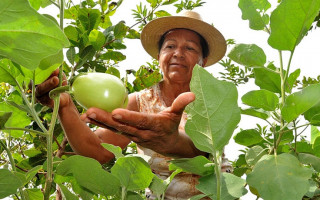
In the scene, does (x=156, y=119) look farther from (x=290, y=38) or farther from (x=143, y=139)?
(x=290, y=38)

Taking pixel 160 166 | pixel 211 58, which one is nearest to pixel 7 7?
pixel 160 166

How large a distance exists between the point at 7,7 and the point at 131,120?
17.1 inches

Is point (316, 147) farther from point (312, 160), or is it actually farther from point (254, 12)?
point (254, 12)

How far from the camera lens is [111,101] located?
2.98 ft

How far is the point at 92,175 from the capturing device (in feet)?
2.08

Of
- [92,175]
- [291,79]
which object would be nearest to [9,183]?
[92,175]

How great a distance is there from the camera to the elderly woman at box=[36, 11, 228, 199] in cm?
84

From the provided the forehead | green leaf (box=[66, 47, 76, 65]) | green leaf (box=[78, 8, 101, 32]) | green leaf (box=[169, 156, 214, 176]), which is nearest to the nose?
the forehead

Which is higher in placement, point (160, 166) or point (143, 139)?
point (143, 139)

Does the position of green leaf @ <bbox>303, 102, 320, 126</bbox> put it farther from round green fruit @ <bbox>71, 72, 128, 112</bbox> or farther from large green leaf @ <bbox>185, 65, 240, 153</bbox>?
round green fruit @ <bbox>71, 72, 128, 112</bbox>

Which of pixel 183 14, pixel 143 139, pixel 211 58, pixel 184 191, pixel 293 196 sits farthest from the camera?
pixel 211 58

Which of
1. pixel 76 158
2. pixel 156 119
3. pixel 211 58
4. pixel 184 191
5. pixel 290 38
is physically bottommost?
pixel 184 191

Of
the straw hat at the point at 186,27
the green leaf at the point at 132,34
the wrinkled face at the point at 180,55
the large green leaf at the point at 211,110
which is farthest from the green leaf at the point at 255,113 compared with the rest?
the green leaf at the point at 132,34

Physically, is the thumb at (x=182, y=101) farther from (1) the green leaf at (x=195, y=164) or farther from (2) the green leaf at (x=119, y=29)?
(2) the green leaf at (x=119, y=29)
